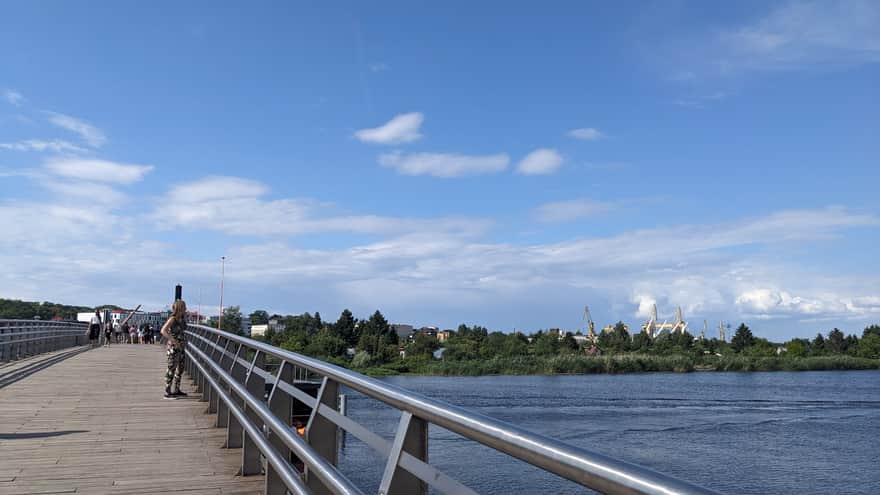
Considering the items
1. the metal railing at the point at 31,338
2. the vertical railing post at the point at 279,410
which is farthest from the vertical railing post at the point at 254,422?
the metal railing at the point at 31,338

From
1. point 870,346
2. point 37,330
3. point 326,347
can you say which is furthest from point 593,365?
point 37,330

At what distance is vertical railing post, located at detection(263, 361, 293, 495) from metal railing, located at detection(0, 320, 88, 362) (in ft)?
46.3

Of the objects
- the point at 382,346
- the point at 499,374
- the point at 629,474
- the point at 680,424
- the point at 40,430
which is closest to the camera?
the point at 629,474

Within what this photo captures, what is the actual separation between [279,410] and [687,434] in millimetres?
40831

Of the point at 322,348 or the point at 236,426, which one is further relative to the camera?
the point at 322,348

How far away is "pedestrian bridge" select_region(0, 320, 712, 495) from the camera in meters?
1.79

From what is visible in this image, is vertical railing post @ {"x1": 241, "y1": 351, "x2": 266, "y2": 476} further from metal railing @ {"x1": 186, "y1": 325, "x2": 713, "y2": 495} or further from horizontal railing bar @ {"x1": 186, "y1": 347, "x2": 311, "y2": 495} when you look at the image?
horizontal railing bar @ {"x1": 186, "y1": 347, "x2": 311, "y2": 495}

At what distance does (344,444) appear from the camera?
38719mm

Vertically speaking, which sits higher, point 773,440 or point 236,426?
point 236,426

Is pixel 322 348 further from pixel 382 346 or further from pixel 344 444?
pixel 344 444

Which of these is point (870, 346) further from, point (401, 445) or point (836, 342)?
point (401, 445)

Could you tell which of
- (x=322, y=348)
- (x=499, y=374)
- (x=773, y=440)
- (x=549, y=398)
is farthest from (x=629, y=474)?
(x=322, y=348)

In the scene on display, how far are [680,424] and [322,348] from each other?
8950cm

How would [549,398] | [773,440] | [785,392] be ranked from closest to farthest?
1. [773,440]
2. [549,398]
3. [785,392]
